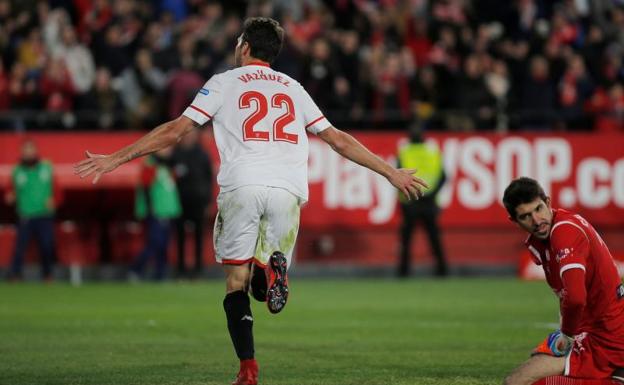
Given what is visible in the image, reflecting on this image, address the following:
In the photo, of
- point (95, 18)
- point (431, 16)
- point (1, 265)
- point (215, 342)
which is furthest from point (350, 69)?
point (215, 342)

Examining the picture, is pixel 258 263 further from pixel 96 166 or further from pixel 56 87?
pixel 56 87

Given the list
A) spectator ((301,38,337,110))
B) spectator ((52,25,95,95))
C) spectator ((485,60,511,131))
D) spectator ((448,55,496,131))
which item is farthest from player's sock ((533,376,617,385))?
spectator ((52,25,95,95))

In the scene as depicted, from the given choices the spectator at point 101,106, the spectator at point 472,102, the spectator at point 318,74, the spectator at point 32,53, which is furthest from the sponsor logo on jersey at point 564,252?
the spectator at point 32,53

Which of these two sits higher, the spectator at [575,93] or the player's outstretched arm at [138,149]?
the spectator at [575,93]

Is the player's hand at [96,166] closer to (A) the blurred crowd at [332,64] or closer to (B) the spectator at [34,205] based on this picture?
(B) the spectator at [34,205]

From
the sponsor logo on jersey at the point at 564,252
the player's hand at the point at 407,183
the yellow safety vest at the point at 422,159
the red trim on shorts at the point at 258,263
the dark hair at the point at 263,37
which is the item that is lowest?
the red trim on shorts at the point at 258,263

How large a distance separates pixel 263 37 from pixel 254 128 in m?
0.68

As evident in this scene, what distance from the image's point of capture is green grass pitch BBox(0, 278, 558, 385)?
970 centimetres

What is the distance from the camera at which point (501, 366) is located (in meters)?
10.1

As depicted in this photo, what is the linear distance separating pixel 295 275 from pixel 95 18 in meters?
6.10

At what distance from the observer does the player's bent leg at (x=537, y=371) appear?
7762mm

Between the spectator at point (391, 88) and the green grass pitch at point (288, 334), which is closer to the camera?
the green grass pitch at point (288, 334)

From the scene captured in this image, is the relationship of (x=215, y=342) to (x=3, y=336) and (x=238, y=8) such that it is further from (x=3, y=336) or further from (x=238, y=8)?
(x=238, y=8)

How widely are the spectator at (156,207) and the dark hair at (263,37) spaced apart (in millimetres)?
12523
